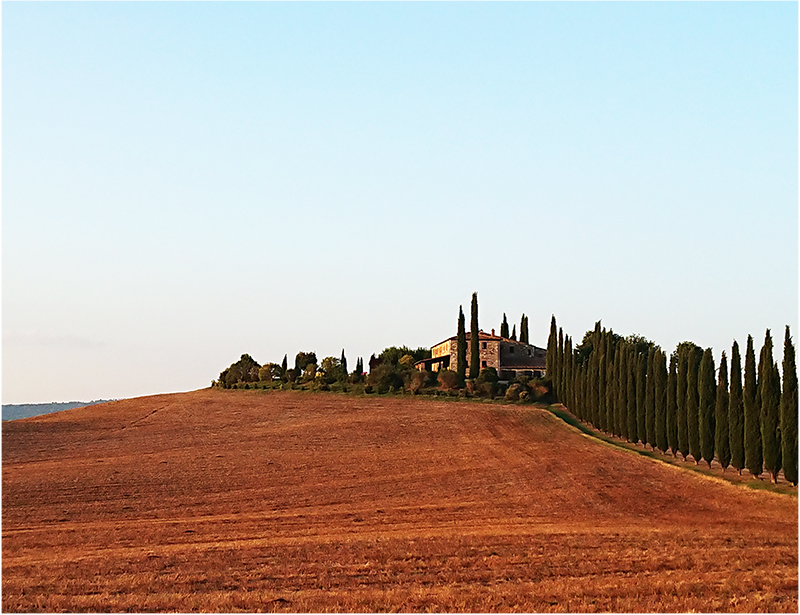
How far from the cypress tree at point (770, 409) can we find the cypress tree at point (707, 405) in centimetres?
331

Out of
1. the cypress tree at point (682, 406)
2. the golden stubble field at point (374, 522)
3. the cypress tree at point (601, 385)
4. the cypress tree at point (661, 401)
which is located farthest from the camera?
the cypress tree at point (601, 385)

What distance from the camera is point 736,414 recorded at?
108 feet

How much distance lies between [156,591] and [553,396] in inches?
1787

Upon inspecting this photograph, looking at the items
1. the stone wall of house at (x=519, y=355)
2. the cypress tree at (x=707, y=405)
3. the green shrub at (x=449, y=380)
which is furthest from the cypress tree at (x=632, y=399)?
the stone wall of house at (x=519, y=355)

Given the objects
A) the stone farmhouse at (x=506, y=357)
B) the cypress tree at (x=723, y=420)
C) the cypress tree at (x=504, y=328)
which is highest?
the cypress tree at (x=504, y=328)

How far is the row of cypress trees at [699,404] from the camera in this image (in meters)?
30.4

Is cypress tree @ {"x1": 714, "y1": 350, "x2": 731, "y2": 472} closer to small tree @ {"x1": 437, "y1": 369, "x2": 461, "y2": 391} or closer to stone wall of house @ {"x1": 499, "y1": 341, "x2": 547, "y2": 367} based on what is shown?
small tree @ {"x1": 437, "y1": 369, "x2": 461, "y2": 391}

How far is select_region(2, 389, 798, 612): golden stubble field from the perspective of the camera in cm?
1554

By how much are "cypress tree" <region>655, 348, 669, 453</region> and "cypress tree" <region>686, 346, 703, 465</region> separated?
188 cm

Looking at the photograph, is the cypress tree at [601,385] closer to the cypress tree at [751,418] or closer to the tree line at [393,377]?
the tree line at [393,377]

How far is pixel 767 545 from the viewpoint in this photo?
20859 millimetres

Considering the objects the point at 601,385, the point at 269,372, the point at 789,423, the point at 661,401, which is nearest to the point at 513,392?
the point at 601,385

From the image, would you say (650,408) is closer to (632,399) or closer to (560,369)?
(632,399)

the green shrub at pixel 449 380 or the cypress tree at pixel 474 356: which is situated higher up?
the cypress tree at pixel 474 356
